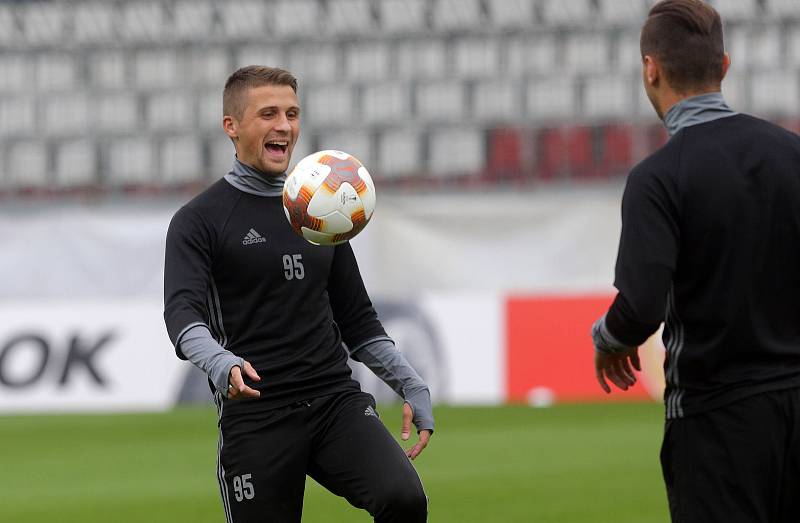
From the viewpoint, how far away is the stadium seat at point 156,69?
22.8 m

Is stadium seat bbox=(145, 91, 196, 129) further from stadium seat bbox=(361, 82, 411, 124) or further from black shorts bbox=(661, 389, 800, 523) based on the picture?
black shorts bbox=(661, 389, 800, 523)

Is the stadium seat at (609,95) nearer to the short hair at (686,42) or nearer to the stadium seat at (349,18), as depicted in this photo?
the stadium seat at (349,18)

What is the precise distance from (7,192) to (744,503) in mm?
19973

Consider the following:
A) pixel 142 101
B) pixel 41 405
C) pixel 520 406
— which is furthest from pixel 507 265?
pixel 142 101

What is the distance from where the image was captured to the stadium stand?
69.7ft

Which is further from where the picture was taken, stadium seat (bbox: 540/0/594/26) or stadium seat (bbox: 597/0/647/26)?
stadium seat (bbox: 540/0/594/26)

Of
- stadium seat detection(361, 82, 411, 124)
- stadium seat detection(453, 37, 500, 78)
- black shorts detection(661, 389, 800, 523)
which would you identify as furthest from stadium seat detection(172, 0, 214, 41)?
black shorts detection(661, 389, 800, 523)

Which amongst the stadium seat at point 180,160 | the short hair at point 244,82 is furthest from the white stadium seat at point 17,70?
the short hair at point 244,82

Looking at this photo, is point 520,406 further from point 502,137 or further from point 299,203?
point 299,203

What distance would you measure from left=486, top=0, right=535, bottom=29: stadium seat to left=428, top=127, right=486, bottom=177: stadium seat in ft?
6.41

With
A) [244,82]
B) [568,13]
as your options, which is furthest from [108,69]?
[244,82]

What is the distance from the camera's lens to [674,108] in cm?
386

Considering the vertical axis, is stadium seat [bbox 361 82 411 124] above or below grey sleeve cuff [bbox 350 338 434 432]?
above

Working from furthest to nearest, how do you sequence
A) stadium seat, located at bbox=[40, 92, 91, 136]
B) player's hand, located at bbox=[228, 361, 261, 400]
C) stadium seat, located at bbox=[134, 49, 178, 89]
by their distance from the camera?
stadium seat, located at bbox=[134, 49, 178, 89] → stadium seat, located at bbox=[40, 92, 91, 136] → player's hand, located at bbox=[228, 361, 261, 400]
